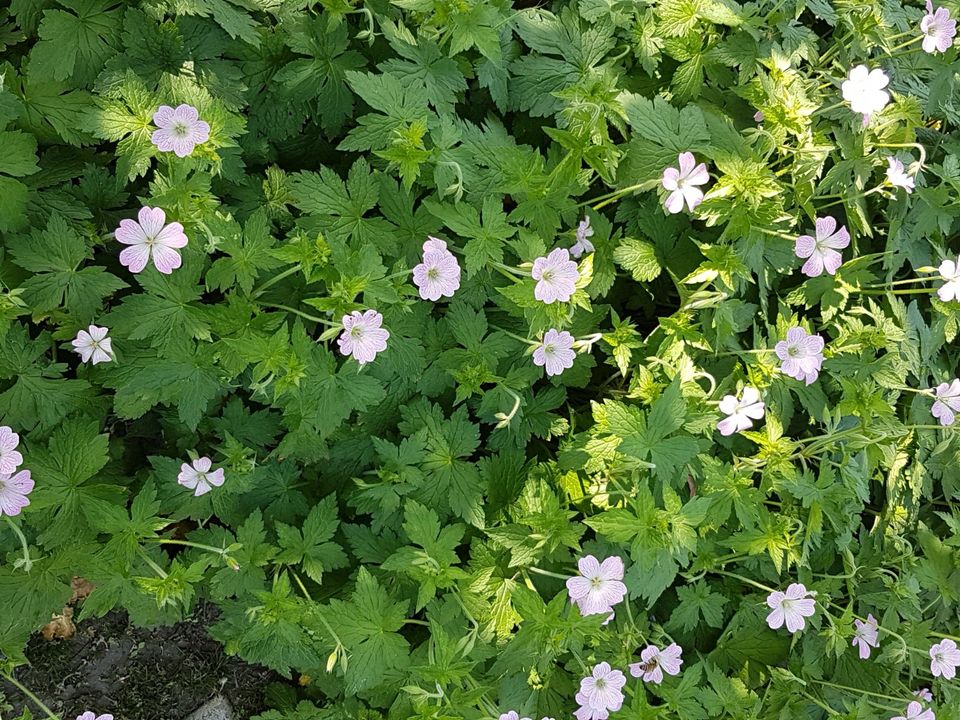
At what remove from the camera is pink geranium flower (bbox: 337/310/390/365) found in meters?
1.75

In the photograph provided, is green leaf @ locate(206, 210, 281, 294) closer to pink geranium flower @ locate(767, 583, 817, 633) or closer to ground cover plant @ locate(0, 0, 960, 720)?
ground cover plant @ locate(0, 0, 960, 720)

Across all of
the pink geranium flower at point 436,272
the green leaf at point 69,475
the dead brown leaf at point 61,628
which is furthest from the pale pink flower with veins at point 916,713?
the dead brown leaf at point 61,628

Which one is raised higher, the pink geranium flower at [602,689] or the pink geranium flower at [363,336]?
the pink geranium flower at [363,336]

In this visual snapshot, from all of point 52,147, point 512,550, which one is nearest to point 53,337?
point 52,147

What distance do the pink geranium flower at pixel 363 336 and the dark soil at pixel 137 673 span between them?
1.30 m

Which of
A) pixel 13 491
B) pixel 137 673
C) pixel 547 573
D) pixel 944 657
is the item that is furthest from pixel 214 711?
pixel 944 657

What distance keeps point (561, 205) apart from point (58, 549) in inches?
62.1

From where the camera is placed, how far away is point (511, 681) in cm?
222

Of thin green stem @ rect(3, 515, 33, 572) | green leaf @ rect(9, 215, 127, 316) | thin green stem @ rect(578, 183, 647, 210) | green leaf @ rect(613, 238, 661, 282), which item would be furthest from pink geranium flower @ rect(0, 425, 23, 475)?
green leaf @ rect(613, 238, 661, 282)

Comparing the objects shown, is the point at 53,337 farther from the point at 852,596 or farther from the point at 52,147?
the point at 852,596

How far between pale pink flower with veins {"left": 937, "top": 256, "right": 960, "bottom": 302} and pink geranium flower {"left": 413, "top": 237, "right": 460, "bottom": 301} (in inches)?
60.6

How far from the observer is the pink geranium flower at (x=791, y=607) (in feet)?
7.29

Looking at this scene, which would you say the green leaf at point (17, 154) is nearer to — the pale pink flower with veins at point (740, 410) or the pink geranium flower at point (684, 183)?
the pink geranium flower at point (684, 183)

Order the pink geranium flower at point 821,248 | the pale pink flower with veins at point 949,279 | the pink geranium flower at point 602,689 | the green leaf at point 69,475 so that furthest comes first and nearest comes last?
the pale pink flower with veins at point 949,279 < the pink geranium flower at point 821,248 < the pink geranium flower at point 602,689 < the green leaf at point 69,475
